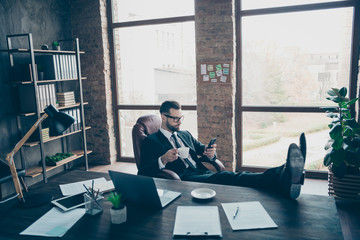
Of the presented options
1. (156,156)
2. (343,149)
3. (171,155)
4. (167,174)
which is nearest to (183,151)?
(171,155)

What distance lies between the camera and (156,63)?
4.70 m

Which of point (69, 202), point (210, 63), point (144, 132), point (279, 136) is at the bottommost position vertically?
point (279, 136)

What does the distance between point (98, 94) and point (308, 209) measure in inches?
149

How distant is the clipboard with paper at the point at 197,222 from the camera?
1410 mm

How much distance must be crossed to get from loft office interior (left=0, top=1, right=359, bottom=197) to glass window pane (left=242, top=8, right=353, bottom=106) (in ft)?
0.04

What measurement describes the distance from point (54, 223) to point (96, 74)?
342 centimetres

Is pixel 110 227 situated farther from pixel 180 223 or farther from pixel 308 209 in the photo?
pixel 308 209

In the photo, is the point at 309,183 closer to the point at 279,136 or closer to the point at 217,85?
the point at 279,136

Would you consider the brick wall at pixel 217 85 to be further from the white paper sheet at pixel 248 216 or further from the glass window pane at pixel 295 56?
the white paper sheet at pixel 248 216

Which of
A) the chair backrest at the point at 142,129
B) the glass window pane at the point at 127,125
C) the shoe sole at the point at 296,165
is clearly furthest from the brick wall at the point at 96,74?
the shoe sole at the point at 296,165

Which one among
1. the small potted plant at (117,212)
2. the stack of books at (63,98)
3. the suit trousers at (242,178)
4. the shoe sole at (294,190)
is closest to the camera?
the small potted plant at (117,212)

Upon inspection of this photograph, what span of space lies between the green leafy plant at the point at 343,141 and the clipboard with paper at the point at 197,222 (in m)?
1.82

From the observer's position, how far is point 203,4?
12.9 ft

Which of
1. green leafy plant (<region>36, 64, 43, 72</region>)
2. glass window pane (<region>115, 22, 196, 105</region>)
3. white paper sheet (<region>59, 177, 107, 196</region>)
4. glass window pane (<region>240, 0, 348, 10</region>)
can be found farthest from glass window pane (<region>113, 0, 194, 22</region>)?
white paper sheet (<region>59, 177, 107, 196</region>)
